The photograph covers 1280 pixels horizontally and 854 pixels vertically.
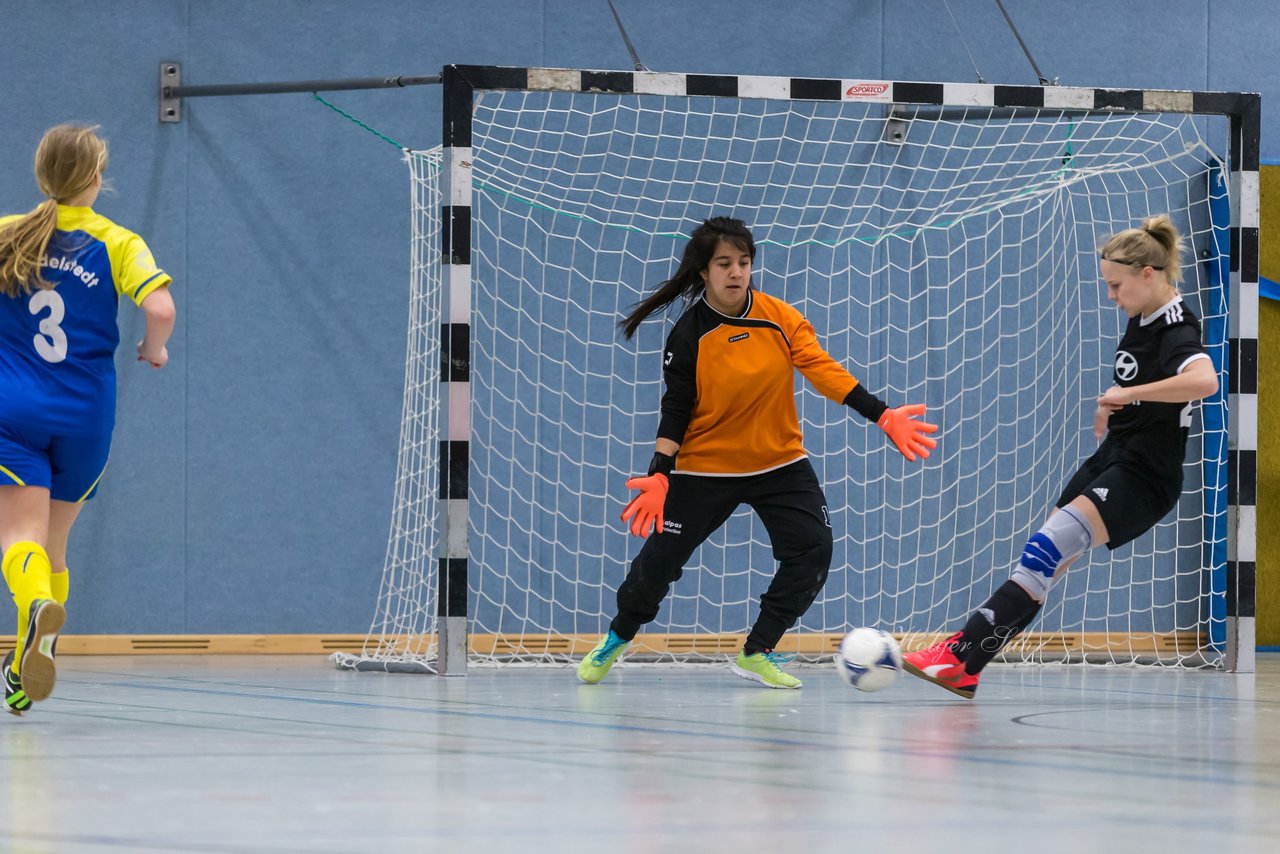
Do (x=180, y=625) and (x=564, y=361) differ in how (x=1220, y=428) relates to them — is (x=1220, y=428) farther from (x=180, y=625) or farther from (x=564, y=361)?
(x=180, y=625)

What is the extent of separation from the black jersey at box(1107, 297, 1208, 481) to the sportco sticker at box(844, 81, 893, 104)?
74.5 inches

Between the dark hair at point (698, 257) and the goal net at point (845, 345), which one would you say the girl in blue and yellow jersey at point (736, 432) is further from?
the goal net at point (845, 345)

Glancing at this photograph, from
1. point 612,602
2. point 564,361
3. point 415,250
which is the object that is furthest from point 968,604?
point 415,250

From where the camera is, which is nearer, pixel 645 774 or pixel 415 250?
pixel 645 774

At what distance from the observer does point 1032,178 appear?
9148 millimetres

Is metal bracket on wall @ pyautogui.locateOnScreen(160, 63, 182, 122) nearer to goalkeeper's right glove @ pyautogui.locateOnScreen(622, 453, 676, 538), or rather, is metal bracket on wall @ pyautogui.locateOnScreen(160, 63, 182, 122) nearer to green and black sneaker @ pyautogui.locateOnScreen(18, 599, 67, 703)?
goalkeeper's right glove @ pyautogui.locateOnScreen(622, 453, 676, 538)

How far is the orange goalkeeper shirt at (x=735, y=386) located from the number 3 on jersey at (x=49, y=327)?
2171mm

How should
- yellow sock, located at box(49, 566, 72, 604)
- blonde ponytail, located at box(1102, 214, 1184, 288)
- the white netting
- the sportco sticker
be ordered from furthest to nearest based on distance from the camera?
1. the white netting
2. the sportco sticker
3. blonde ponytail, located at box(1102, 214, 1184, 288)
4. yellow sock, located at box(49, 566, 72, 604)

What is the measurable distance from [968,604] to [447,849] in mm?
6697

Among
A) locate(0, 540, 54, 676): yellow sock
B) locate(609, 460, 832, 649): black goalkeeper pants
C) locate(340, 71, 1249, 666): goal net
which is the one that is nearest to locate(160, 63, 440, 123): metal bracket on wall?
locate(340, 71, 1249, 666): goal net

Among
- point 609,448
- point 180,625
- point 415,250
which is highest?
point 415,250

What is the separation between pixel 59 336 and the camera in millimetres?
4699

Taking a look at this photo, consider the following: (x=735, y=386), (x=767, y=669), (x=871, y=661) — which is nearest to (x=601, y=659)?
(x=767, y=669)

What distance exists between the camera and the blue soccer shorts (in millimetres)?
4578
